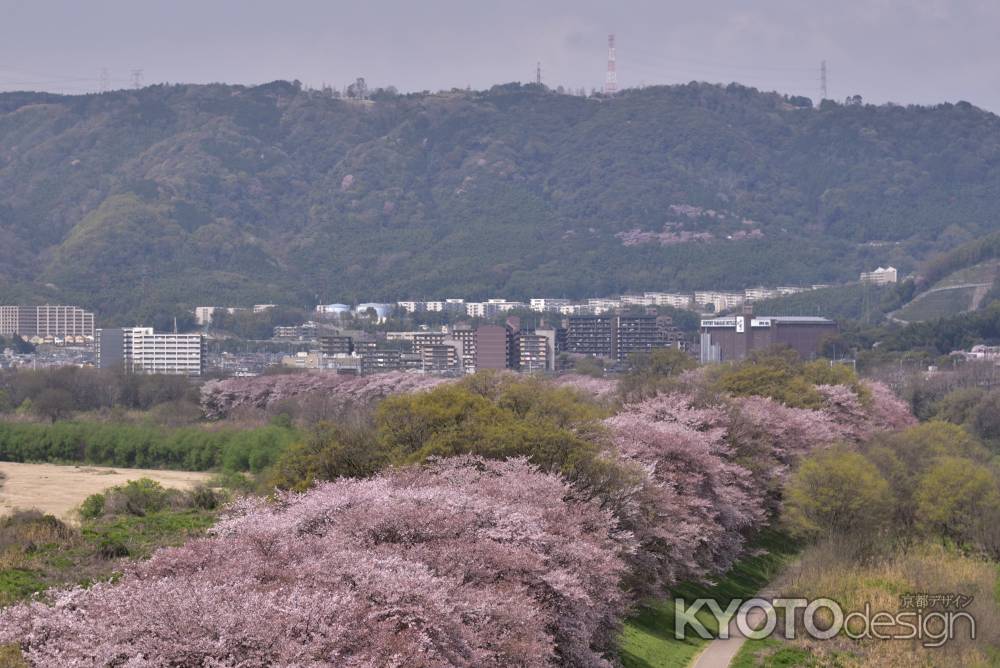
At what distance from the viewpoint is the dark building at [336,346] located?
184 meters

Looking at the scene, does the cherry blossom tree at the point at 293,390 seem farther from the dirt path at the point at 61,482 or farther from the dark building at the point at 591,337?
the dark building at the point at 591,337

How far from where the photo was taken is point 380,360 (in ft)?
592

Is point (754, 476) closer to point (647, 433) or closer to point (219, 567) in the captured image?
point (647, 433)

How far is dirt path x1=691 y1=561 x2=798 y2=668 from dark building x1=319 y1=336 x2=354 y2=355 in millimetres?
137368

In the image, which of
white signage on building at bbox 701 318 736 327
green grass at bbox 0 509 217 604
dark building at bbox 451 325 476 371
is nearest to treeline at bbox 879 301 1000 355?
white signage on building at bbox 701 318 736 327

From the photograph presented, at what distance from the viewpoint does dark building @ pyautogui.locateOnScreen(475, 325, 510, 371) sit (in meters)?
170

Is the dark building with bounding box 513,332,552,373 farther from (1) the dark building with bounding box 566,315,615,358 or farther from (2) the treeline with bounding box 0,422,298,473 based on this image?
(2) the treeline with bounding box 0,422,298,473

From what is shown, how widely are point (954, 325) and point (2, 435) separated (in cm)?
10179

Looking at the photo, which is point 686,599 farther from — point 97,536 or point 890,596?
point 97,536

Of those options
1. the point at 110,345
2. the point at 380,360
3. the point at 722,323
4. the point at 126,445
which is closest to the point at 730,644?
the point at 126,445

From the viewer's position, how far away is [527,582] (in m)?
29.5

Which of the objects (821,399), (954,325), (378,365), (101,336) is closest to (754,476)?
(821,399)

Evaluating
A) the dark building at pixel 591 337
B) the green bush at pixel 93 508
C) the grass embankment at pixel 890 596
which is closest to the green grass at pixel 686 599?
the grass embankment at pixel 890 596

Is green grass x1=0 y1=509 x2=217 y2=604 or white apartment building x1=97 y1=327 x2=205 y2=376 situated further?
white apartment building x1=97 y1=327 x2=205 y2=376
